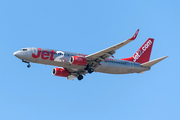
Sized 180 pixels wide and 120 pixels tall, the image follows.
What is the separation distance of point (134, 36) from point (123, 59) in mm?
14079

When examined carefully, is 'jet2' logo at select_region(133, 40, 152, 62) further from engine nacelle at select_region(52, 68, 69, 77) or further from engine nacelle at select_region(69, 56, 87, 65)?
engine nacelle at select_region(52, 68, 69, 77)

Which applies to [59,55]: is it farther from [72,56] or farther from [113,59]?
[113,59]

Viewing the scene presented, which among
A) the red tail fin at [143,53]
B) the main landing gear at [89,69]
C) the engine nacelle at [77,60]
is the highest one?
the red tail fin at [143,53]

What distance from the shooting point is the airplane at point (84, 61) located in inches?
2308

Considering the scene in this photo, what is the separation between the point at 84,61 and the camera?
59688 millimetres

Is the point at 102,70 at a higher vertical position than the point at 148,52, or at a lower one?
lower

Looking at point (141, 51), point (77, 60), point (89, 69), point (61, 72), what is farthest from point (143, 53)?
point (61, 72)

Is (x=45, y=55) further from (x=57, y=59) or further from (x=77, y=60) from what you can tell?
(x=77, y=60)

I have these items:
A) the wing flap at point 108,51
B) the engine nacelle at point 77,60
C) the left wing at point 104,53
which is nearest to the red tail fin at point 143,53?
the left wing at point 104,53

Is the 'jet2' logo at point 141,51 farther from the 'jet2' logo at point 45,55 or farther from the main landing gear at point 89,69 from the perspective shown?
the 'jet2' logo at point 45,55

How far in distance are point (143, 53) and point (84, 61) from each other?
1470cm

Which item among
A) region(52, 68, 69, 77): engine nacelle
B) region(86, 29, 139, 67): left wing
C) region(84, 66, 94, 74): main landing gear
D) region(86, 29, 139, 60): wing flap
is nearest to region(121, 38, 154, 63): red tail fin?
region(86, 29, 139, 67): left wing

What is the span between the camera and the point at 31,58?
58500mm

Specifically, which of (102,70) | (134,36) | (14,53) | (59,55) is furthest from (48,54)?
(134,36)
